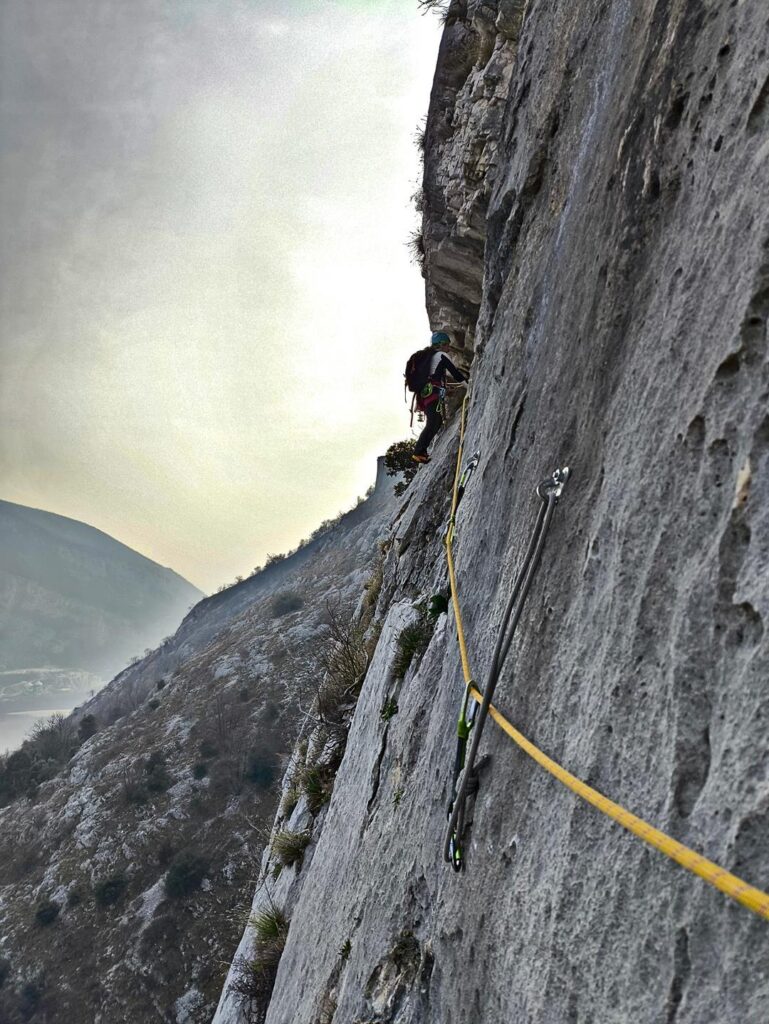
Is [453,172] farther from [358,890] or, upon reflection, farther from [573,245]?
[358,890]

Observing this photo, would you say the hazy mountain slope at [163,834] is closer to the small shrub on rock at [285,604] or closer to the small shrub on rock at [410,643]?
the small shrub on rock at [285,604]

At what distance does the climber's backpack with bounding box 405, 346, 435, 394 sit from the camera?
9.38 metres

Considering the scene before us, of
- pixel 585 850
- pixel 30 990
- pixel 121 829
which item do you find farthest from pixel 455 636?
pixel 121 829

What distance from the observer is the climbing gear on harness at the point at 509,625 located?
9.41 ft

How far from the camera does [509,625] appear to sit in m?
3.12

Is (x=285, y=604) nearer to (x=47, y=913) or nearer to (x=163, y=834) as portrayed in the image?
(x=163, y=834)

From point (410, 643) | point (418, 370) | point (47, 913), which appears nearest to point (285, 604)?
point (47, 913)

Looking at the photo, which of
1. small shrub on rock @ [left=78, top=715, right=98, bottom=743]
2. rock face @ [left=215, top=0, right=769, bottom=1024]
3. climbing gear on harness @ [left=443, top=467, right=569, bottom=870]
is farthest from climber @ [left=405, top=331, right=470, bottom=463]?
small shrub on rock @ [left=78, top=715, right=98, bottom=743]

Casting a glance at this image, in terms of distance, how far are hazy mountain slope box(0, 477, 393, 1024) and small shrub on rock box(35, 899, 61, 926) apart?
0.17 meters

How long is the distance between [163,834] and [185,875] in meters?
3.19

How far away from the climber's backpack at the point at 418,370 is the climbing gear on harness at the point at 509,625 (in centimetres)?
655

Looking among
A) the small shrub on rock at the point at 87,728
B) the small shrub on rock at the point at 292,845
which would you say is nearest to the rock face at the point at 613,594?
the small shrub on rock at the point at 292,845

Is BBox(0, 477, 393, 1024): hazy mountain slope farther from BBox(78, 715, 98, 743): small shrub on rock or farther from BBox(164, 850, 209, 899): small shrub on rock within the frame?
BBox(78, 715, 98, 743): small shrub on rock

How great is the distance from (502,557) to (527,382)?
3.64 feet
